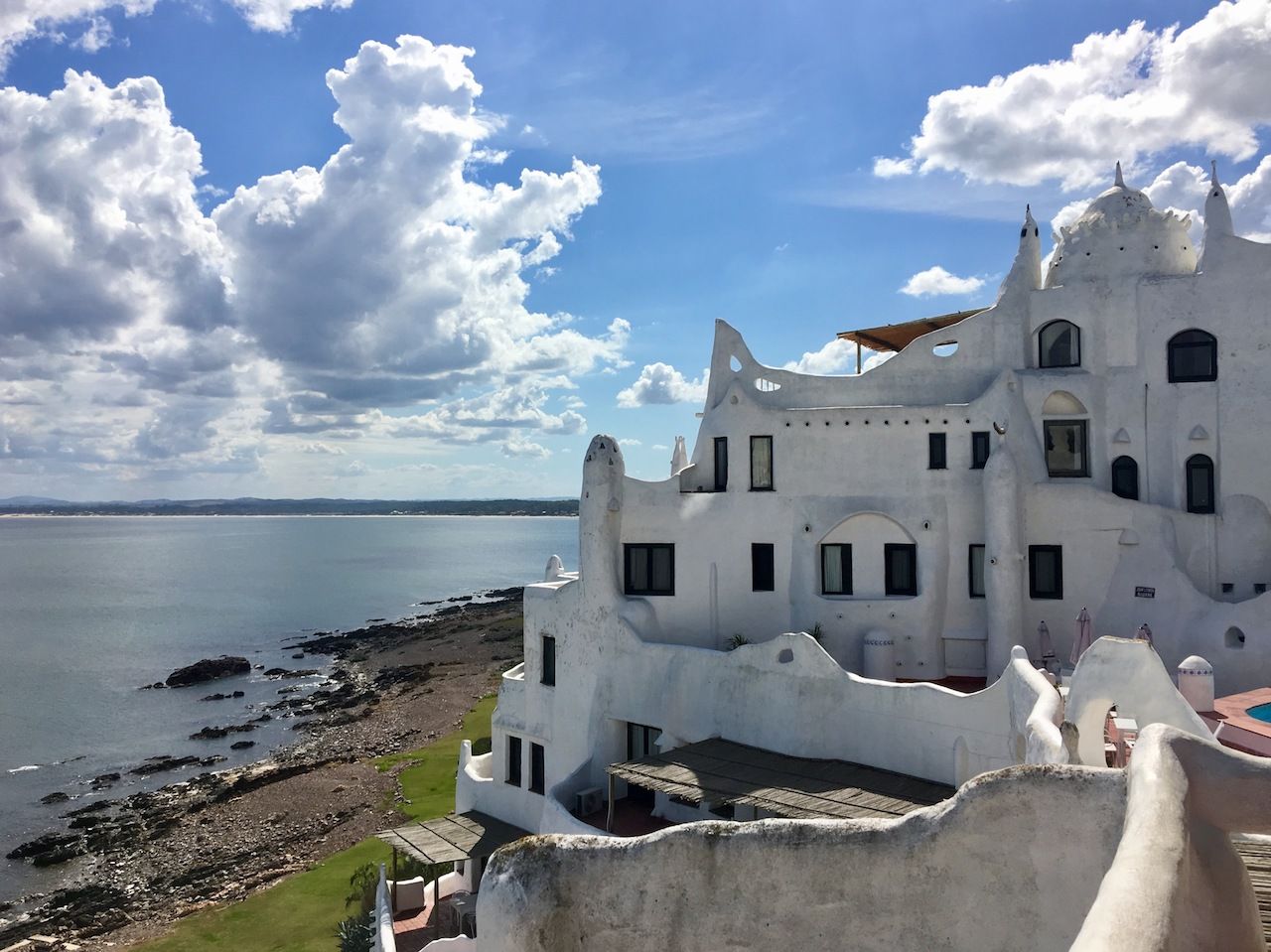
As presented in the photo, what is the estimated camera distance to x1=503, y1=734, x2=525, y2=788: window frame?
88.0ft

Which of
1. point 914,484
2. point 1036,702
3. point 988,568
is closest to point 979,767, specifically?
point 1036,702

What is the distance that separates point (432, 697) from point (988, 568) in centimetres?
4395

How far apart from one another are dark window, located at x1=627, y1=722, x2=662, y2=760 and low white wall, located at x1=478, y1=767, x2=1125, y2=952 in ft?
43.4

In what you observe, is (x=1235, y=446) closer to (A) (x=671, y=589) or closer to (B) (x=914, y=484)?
(B) (x=914, y=484)

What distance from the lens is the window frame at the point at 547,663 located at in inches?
1024

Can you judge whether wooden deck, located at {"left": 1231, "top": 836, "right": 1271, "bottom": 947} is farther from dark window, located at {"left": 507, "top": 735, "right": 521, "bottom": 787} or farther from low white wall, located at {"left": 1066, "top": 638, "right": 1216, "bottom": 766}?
dark window, located at {"left": 507, "top": 735, "right": 521, "bottom": 787}

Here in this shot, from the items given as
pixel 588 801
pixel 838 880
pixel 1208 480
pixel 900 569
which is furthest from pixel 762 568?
pixel 838 880

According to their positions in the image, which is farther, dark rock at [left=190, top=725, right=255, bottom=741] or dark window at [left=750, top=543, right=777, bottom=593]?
dark rock at [left=190, top=725, right=255, bottom=741]

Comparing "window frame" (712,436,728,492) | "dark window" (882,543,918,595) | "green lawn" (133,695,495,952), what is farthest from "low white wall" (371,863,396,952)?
"dark window" (882,543,918,595)

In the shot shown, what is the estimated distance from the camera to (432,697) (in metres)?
59.2

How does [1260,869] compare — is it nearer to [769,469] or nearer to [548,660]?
[769,469]

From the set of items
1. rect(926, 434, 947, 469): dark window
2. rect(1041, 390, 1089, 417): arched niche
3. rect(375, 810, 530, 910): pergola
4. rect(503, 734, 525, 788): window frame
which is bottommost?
rect(375, 810, 530, 910): pergola

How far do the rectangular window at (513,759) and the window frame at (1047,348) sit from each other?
60.1 feet

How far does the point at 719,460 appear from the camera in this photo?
26.5 metres
